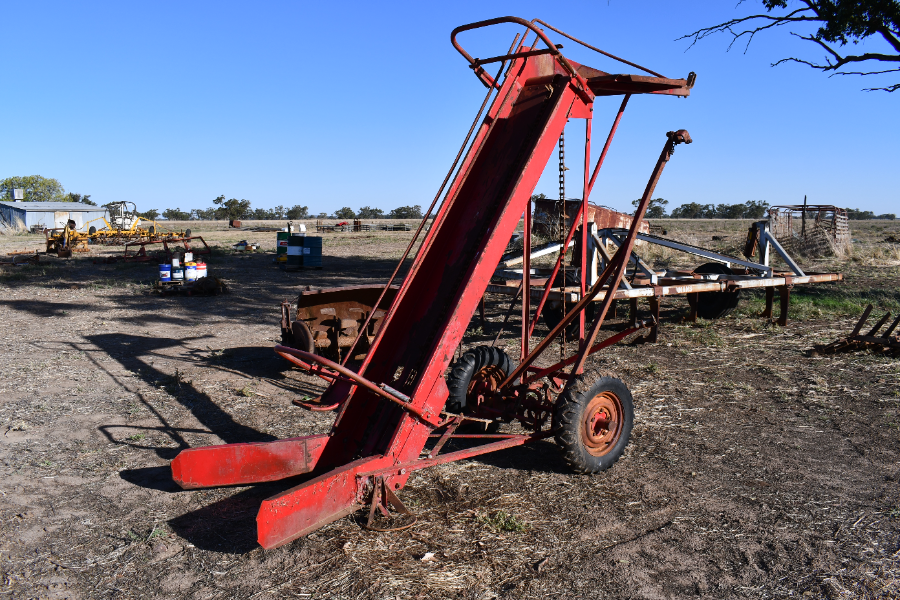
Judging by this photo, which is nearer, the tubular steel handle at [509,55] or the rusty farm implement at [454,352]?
the rusty farm implement at [454,352]

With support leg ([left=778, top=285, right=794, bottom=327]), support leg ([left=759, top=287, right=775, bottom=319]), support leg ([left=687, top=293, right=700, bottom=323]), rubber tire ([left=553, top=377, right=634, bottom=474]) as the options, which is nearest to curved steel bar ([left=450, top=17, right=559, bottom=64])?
rubber tire ([left=553, top=377, right=634, bottom=474])

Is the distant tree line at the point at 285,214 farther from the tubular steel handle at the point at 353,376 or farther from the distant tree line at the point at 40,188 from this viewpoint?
the tubular steel handle at the point at 353,376

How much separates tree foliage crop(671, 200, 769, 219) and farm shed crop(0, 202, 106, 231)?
276 feet

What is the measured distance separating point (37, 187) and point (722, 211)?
108m

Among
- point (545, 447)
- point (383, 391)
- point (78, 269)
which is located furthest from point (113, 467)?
point (78, 269)

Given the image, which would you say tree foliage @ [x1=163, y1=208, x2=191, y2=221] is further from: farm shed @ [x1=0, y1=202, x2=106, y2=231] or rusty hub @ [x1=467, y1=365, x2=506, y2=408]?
rusty hub @ [x1=467, y1=365, x2=506, y2=408]

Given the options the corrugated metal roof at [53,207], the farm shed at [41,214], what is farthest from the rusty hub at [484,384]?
the corrugated metal roof at [53,207]

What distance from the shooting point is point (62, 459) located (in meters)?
5.26

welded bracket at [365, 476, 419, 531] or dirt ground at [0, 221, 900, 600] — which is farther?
welded bracket at [365, 476, 419, 531]

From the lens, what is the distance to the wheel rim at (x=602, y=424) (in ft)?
16.1

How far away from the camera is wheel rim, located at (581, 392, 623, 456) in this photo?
4910 millimetres

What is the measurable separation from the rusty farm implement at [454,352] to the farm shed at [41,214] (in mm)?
59676

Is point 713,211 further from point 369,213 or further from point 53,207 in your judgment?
point 53,207

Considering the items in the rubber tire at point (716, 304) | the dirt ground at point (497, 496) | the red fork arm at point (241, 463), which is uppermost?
the rubber tire at point (716, 304)
